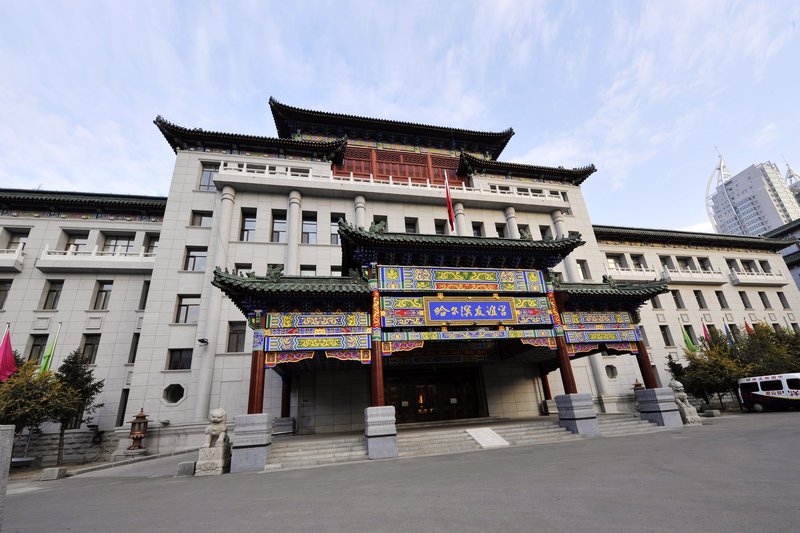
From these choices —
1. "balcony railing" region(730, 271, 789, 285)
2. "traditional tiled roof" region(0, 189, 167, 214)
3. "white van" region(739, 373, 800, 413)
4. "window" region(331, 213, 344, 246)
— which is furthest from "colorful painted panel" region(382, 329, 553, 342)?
"balcony railing" region(730, 271, 789, 285)

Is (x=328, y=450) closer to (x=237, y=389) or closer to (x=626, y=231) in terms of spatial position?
(x=237, y=389)

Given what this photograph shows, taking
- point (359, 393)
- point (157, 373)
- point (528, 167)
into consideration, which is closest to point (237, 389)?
point (157, 373)

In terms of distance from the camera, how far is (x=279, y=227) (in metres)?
21.3

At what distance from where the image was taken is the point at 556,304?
13.5m

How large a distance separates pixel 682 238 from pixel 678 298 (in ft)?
20.3

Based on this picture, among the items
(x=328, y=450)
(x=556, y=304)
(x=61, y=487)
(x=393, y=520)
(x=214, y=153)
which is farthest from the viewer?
(x=214, y=153)

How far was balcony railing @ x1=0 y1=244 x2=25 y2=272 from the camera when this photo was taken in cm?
1928

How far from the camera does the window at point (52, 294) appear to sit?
774 inches

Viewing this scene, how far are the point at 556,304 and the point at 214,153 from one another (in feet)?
70.8

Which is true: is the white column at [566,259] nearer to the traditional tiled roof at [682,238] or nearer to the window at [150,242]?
the traditional tiled roof at [682,238]

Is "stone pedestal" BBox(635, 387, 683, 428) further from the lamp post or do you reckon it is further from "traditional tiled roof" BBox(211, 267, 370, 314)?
the lamp post

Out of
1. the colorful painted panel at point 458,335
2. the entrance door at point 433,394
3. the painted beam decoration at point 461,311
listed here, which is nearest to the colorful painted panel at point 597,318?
the painted beam decoration at point 461,311

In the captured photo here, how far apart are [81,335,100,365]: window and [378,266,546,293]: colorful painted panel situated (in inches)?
684

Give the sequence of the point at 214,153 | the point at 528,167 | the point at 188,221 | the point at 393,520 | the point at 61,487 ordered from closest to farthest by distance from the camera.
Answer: the point at 393,520 → the point at 61,487 → the point at 188,221 → the point at 214,153 → the point at 528,167
